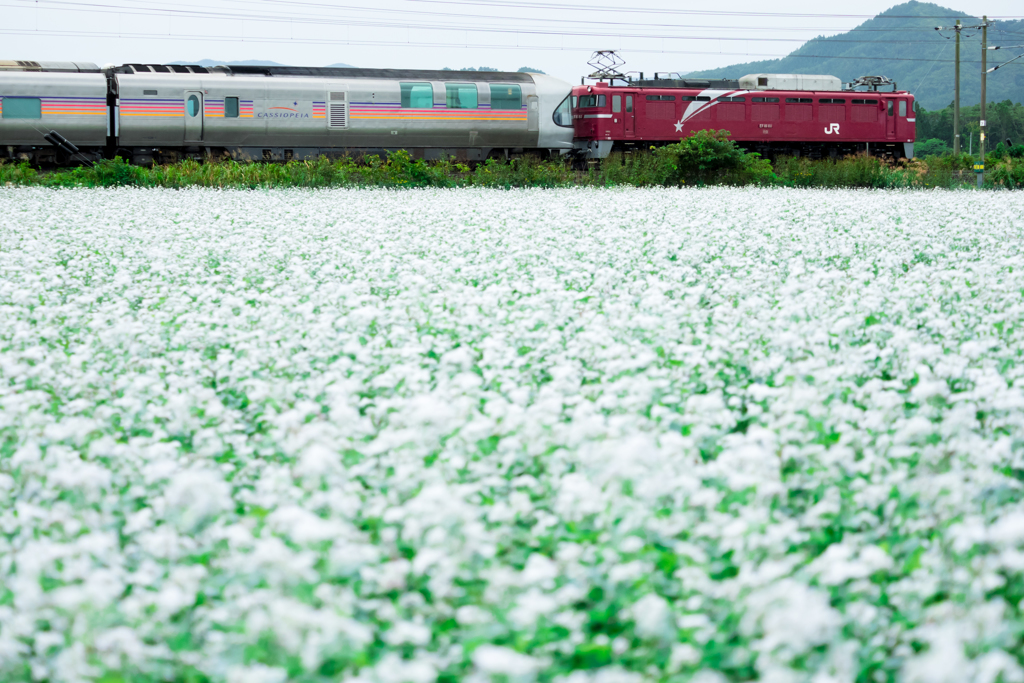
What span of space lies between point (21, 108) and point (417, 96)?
9.80 m

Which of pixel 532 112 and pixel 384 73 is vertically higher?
pixel 384 73

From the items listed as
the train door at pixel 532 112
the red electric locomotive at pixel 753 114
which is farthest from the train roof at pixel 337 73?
the red electric locomotive at pixel 753 114

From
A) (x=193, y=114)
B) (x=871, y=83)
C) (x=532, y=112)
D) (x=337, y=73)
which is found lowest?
(x=193, y=114)

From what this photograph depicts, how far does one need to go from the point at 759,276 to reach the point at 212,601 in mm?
5398

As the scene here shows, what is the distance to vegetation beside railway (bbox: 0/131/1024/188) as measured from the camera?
21016 mm

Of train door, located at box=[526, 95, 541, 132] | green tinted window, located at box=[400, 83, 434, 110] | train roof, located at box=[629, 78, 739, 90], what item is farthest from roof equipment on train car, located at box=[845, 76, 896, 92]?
green tinted window, located at box=[400, 83, 434, 110]

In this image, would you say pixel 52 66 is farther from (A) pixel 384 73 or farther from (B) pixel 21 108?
(A) pixel 384 73

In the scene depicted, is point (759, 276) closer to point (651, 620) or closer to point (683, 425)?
point (683, 425)

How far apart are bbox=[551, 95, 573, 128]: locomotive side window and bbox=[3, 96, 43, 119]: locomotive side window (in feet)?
44.2

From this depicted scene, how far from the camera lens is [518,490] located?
10.3 feet

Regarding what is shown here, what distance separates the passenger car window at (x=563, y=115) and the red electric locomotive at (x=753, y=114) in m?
0.53

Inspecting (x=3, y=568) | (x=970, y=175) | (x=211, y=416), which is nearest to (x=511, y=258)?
(x=211, y=416)

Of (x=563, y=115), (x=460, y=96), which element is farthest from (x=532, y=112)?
(x=460, y=96)

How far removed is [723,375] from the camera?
4.63 m
